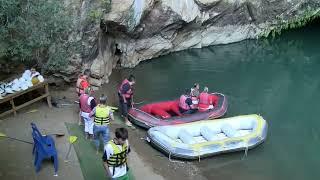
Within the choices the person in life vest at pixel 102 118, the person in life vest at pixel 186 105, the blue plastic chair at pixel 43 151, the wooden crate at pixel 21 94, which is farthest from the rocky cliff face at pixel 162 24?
the blue plastic chair at pixel 43 151

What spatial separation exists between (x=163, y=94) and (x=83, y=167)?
760 centimetres

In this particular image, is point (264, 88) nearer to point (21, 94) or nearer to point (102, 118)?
point (102, 118)

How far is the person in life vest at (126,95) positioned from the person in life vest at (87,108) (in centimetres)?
194

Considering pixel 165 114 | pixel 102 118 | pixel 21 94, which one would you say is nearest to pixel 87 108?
pixel 102 118

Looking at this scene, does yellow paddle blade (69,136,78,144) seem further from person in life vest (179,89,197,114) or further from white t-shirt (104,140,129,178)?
person in life vest (179,89,197,114)

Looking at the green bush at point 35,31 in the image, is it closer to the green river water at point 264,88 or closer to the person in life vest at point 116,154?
the green river water at point 264,88

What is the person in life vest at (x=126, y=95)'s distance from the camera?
49.4 feet

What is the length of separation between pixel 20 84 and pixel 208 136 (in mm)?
6301

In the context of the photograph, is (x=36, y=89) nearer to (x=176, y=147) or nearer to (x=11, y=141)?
(x=11, y=141)

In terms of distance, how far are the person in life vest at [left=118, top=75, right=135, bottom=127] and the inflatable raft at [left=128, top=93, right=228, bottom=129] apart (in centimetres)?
21

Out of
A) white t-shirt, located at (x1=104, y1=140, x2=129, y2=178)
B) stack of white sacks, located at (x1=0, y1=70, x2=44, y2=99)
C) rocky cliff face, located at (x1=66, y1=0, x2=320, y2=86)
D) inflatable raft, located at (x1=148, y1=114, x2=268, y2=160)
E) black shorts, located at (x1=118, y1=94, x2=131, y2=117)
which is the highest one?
rocky cliff face, located at (x1=66, y1=0, x2=320, y2=86)

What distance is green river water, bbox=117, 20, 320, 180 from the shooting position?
47.7 feet

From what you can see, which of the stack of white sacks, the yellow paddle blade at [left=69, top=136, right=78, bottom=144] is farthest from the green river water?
the stack of white sacks

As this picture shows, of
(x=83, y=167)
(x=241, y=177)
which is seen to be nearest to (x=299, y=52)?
(x=241, y=177)
